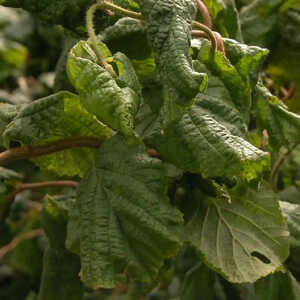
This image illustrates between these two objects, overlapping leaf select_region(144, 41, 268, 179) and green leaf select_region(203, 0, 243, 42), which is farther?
green leaf select_region(203, 0, 243, 42)

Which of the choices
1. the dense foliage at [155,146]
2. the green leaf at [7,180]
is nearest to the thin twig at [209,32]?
the dense foliage at [155,146]

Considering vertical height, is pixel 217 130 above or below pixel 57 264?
above

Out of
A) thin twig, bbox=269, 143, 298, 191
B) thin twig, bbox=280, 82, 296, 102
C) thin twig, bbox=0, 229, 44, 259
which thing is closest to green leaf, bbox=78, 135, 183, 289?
thin twig, bbox=269, 143, 298, 191

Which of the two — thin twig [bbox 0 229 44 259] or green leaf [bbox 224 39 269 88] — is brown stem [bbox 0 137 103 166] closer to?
green leaf [bbox 224 39 269 88]

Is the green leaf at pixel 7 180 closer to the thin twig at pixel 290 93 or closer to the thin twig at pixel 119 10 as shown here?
the thin twig at pixel 119 10

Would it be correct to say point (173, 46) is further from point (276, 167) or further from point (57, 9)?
point (276, 167)

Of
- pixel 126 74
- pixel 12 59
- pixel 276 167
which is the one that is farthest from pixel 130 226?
pixel 12 59

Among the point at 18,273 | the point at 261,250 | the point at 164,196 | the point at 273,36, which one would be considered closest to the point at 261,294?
the point at 261,250
